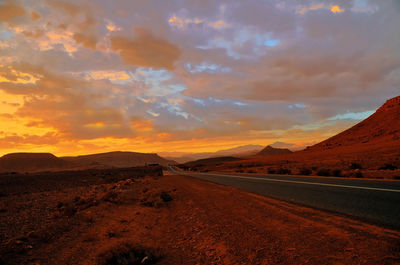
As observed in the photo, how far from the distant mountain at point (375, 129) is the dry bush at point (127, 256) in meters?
57.0

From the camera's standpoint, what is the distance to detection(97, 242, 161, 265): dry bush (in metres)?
3.86

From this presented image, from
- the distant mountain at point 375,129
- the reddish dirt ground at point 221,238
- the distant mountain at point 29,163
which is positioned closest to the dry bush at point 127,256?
the reddish dirt ground at point 221,238

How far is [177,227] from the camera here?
6.20 m

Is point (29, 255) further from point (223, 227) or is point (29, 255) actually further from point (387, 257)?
point (387, 257)

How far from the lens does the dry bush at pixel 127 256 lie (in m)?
3.86

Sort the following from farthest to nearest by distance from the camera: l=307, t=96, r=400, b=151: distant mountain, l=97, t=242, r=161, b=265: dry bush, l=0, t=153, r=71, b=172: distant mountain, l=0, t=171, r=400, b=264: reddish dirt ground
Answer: l=0, t=153, r=71, b=172: distant mountain, l=307, t=96, r=400, b=151: distant mountain, l=97, t=242, r=161, b=265: dry bush, l=0, t=171, r=400, b=264: reddish dirt ground

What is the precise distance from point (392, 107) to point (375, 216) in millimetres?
75251

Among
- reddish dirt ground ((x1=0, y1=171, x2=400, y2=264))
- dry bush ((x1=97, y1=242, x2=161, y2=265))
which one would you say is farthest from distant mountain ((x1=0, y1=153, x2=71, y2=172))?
dry bush ((x1=97, y1=242, x2=161, y2=265))

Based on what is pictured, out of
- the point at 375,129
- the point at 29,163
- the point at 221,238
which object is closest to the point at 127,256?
the point at 221,238

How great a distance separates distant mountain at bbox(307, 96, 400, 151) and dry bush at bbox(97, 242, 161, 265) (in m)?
57.0

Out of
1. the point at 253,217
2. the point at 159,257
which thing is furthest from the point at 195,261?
the point at 253,217

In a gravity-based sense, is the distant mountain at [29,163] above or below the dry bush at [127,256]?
above

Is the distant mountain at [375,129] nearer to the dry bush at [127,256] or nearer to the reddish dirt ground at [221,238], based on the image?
the reddish dirt ground at [221,238]

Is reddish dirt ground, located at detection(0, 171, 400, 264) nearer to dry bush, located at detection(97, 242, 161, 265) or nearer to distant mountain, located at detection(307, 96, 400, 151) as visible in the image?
dry bush, located at detection(97, 242, 161, 265)
